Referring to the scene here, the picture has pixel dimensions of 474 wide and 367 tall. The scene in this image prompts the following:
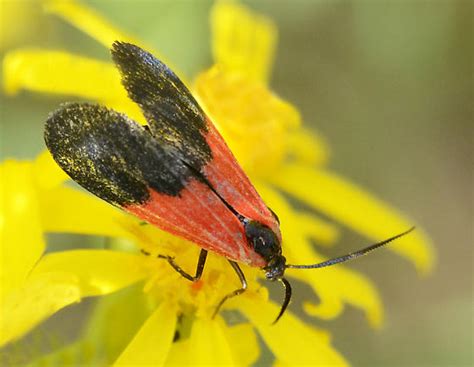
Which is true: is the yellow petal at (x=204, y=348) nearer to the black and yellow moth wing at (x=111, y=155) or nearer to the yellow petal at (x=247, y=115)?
the black and yellow moth wing at (x=111, y=155)

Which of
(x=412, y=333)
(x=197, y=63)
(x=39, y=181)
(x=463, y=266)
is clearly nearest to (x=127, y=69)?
(x=39, y=181)

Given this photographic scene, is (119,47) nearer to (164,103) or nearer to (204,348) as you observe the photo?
(164,103)

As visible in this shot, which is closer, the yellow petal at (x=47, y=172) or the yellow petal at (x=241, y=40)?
the yellow petal at (x=47, y=172)

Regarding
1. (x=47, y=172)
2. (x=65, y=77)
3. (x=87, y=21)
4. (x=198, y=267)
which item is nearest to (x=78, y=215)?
(x=47, y=172)

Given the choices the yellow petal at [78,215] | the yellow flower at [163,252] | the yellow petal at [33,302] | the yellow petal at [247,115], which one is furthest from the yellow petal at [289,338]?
the yellow petal at [247,115]

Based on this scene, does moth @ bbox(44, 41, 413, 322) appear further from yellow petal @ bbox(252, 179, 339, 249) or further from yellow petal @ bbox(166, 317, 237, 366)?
yellow petal @ bbox(252, 179, 339, 249)

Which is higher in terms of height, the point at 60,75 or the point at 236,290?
the point at 60,75
